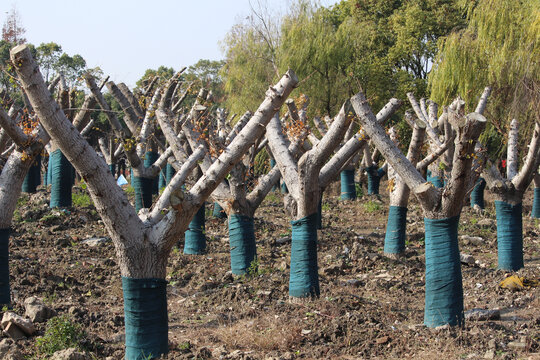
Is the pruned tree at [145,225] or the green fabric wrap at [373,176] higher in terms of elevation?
the green fabric wrap at [373,176]

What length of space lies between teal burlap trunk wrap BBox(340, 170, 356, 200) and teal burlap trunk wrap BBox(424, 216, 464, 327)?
12880 millimetres

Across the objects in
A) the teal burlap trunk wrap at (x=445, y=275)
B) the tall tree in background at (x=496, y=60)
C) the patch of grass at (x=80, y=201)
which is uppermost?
the tall tree in background at (x=496, y=60)

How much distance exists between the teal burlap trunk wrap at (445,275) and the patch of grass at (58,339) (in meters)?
4.16

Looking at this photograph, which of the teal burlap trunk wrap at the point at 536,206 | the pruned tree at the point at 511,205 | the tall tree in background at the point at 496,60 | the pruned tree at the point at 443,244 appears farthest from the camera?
the teal burlap trunk wrap at the point at 536,206

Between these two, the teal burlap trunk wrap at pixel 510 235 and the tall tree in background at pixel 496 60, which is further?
the tall tree in background at pixel 496 60

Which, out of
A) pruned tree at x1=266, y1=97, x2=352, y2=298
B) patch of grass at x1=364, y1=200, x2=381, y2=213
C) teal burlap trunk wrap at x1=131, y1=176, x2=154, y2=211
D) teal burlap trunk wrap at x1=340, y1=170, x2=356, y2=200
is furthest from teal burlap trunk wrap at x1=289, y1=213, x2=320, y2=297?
teal burlap trunk wrap at x1=340, y1=170, x2=356, y2=200

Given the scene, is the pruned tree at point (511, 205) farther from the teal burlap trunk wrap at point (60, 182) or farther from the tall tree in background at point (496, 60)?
the teal burlap trunk wrap at point (60, 182)

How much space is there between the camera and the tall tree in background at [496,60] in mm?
14469

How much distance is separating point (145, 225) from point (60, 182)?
34.1ft

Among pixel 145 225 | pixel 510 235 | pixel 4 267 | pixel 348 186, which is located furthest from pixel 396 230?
pixel 348 186

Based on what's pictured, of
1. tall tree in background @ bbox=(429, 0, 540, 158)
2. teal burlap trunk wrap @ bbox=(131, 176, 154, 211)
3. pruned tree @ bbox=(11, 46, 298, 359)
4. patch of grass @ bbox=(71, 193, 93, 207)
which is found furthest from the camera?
patch of grass @ bbox=(71, 193, 93, 207)

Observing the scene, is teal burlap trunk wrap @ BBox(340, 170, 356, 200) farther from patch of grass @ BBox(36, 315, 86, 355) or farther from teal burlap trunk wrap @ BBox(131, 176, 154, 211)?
patch of grass @ BBox(36, 315, 86, 355)

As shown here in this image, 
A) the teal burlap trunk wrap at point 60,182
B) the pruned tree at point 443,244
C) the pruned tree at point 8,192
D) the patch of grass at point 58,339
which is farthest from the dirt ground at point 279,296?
the pruned tree at point 8,192

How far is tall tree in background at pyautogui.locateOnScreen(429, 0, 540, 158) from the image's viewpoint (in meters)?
14.5
